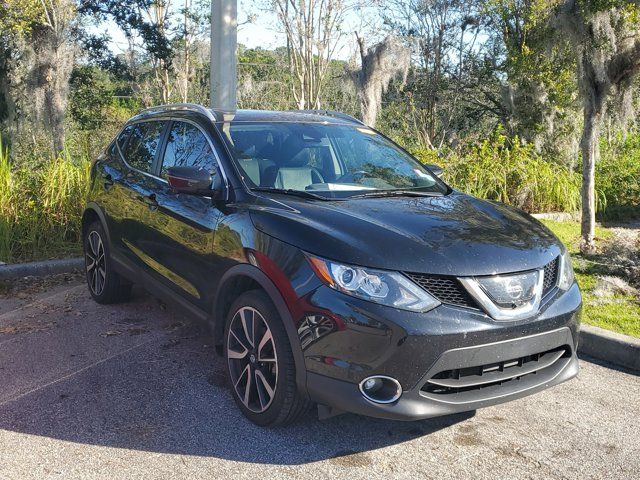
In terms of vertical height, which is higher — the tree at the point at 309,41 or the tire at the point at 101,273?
the tree at the point at 309,41

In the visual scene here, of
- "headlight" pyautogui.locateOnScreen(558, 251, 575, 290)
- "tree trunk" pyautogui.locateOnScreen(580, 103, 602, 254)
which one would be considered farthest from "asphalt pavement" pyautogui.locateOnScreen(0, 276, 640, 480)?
"tree trunk" pyautogui.locateOnScreen(580, 103, 602, 254)

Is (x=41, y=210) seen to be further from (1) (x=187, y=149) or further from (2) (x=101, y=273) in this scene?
(1) (x=187, y=149)

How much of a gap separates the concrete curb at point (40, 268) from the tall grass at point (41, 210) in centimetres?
40

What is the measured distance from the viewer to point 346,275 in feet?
9.94

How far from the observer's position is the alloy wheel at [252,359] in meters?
3.41

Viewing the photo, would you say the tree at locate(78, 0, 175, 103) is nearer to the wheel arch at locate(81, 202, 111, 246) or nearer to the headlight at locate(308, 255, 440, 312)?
the wheel arch at locate(81, 202, 111, 246)

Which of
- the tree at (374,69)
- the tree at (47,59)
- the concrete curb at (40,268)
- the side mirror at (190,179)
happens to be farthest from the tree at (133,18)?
the side mirror at (190,179)

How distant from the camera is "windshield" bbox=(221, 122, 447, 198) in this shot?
405 centimetres

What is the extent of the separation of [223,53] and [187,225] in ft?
14.0

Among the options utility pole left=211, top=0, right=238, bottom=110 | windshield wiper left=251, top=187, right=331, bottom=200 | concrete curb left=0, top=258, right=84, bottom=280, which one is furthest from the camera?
utility pole left=211, top=0, right=238, bottom=110

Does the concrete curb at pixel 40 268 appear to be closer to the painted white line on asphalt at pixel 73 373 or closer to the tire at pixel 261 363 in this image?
the painted white line on asphalt at pixel 73 373

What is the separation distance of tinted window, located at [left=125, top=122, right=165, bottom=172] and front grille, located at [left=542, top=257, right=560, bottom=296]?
303 centimetres

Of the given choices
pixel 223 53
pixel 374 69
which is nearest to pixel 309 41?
pixel 374 69

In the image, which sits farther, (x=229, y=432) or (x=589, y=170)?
(x=589, y=170)
